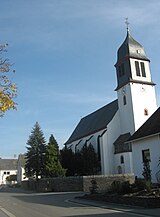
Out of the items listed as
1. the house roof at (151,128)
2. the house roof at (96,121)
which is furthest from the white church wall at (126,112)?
the house roof at (151,128)

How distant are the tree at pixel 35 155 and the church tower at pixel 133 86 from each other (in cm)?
1419

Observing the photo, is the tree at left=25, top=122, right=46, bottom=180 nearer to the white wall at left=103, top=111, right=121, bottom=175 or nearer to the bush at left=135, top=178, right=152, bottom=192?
the white wall at left=103, top=111, right=121, bottom=175

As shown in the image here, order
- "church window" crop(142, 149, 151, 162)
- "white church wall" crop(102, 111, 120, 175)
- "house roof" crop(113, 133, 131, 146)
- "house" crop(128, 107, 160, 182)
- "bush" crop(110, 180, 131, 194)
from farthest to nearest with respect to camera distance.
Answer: "white church wall" crop(102, 111, 120, 175), "house roof" crop(113, 133, 131, 146), "church window" crop(142, 149, 151, 162), "house" crop(128, 107, 160, 182), "bush" crop(110, 180, 131, 194)

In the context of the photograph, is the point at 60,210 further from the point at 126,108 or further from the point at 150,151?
the point at 126,108

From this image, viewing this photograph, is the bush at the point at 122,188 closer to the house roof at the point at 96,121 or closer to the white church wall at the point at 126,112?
the white church wall at the point at 126,112

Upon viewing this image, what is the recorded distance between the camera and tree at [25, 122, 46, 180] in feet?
167

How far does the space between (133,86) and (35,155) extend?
1994 centimetres

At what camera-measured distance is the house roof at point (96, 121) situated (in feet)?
176

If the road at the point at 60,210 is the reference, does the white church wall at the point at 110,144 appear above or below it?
above

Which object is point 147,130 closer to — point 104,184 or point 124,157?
point 104,184

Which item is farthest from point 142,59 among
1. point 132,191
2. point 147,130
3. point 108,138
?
point 132,191

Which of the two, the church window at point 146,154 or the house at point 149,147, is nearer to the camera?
the house at point 149,147

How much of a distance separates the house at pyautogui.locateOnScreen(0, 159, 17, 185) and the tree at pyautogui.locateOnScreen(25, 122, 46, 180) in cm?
5268

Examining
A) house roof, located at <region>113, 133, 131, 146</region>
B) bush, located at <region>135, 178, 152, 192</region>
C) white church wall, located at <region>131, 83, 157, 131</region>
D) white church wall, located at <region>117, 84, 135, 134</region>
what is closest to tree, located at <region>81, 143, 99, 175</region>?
house roof, located at <region>113, 133, 131, 146</region>
